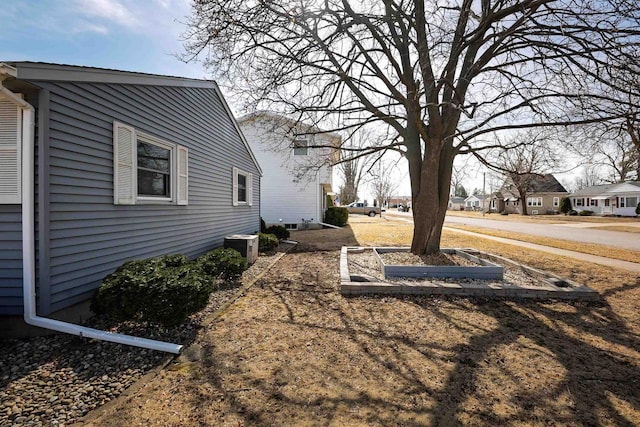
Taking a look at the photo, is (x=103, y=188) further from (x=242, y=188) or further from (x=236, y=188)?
(x=242, y=188)

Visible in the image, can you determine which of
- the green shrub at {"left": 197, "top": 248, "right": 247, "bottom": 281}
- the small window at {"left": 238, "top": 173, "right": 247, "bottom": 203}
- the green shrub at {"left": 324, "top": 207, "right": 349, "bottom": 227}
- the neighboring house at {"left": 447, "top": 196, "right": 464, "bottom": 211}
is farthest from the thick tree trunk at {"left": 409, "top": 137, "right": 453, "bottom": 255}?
the neighboring house at {"left": 447, "top": 196, "right": 464, "bottom": 211}

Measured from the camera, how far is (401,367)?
3.15 metres

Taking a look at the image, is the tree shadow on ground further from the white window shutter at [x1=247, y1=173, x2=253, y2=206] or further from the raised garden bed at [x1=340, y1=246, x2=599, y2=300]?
the white window shutter at [x1=247, y1=173, x2=253, y2=206]

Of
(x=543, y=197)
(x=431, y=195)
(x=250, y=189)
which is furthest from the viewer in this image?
(x=543, y=197)

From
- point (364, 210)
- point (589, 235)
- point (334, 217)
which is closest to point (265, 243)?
point (334, 217)

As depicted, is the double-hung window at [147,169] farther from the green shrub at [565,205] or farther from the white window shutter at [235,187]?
the green shrub at [565,205]

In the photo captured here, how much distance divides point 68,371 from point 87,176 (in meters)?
2.48

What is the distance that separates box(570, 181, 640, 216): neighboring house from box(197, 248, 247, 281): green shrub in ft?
163

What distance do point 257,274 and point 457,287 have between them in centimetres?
420

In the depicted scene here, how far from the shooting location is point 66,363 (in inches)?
123

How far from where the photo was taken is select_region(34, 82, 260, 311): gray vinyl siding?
3844mm

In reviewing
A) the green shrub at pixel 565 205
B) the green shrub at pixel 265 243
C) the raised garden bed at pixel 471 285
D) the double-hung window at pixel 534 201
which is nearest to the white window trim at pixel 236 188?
the green shrub at pixel 265 243

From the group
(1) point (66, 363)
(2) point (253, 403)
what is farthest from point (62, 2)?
(2) point (253, 403)

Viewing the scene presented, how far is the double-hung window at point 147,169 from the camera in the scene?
16.1 ft
